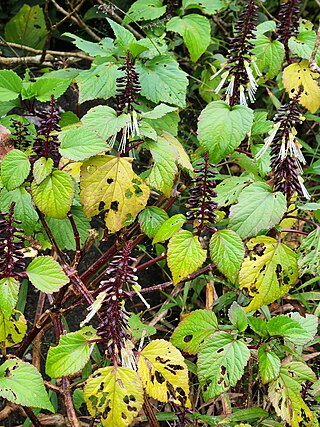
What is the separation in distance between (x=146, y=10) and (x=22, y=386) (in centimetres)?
155

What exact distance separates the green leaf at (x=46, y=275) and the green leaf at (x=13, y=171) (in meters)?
0.18

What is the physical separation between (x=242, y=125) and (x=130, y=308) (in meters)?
0.97

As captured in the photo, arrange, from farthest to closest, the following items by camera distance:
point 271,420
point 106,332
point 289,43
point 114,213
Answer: point 289,43 → point 271,420 → point 114,213 → point 106,332

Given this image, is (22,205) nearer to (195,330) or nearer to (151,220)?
(151,220)

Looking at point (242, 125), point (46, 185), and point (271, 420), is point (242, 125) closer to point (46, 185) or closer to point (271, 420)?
point (46, 185)

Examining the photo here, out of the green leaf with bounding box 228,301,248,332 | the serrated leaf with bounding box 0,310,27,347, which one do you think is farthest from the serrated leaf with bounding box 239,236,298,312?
the serrated leaf with bounding box 0,310,27,347

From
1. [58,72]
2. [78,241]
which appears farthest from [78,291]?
[58,72]

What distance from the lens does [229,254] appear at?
4.61ft

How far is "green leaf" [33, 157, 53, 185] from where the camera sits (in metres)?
1.33

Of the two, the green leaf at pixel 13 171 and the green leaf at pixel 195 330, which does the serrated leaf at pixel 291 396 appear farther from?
the green leaf at pixel 13 171

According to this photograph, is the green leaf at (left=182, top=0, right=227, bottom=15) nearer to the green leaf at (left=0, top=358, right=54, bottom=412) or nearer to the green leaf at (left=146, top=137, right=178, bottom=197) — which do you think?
the green leaf at (left=146, top=137, right=178, bottom=197)

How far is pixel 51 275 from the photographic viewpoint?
4.42 ft

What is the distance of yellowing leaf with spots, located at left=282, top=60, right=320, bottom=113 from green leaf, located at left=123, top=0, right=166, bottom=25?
0.52 meters

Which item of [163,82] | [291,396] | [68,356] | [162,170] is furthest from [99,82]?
[291,396]
